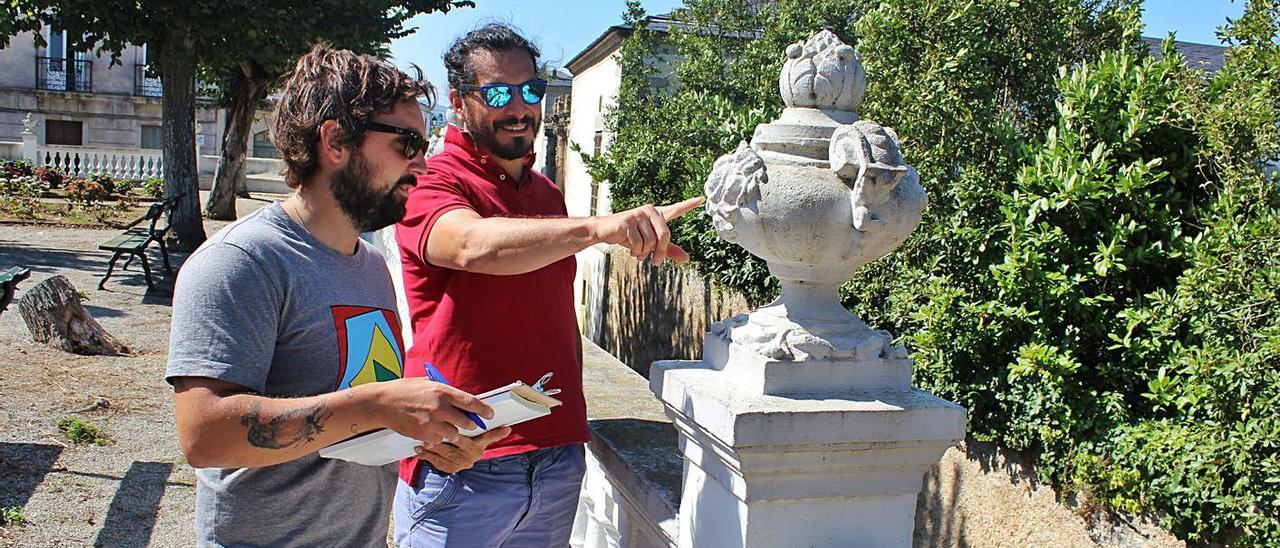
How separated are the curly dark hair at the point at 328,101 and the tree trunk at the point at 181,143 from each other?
13.4 meters

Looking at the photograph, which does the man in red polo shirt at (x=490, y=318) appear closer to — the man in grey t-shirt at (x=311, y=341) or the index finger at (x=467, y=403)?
the man in grey t-shirt at (x=311, y=341)

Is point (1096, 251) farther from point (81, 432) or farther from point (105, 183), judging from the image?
point (105, 183)

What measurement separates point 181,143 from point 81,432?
978 centimetres

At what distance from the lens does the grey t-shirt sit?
1.68 m

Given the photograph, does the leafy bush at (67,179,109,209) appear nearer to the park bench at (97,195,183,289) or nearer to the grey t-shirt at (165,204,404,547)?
the park bench at (97,195,183,289)

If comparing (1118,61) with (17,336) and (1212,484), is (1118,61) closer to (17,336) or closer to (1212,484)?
(1212,484)

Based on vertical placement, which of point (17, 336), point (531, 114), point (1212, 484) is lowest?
point (17, 336)

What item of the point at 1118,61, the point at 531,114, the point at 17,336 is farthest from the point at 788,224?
the point at 17,336

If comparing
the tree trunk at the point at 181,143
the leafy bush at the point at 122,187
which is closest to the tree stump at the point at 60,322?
the tree trunk at the point at 181,143

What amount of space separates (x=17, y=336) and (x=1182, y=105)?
8.37m

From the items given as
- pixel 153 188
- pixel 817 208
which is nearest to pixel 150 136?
pixel 153 188

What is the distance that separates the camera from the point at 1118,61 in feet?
13.7

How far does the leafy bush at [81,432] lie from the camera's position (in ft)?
19.1

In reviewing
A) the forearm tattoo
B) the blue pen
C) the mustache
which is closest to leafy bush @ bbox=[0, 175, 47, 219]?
the mustache
